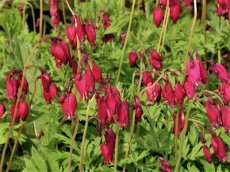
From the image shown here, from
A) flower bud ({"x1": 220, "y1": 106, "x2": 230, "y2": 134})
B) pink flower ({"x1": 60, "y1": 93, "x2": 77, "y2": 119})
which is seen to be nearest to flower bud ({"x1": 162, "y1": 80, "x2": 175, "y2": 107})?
flower bud ({"x1": 220, "y1": 106, "x2": 230, "y2": 134})

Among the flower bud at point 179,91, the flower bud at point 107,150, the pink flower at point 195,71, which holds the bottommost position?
the flower bud at point 107,150

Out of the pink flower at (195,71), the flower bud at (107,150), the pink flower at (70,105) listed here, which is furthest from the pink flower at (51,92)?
the pink flower at (195,71)

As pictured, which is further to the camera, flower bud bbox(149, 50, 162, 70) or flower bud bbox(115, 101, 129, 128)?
flower bud bbox(149, 50, 162, 70)

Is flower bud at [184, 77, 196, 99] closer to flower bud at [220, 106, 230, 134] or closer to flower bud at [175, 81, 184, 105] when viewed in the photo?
flower bud at [175, 81, 184, 105]

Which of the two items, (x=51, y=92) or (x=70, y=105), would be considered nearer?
(x=70, y=105)

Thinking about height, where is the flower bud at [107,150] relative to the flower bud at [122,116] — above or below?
below

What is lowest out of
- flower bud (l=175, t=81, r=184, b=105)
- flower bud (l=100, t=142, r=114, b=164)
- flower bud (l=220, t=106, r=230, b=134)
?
flower bud (l=100, t=142, r=114, b=164)

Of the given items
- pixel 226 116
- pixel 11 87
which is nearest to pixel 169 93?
pixel 226 116

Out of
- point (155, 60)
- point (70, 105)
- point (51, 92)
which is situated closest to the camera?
point (70, 105)

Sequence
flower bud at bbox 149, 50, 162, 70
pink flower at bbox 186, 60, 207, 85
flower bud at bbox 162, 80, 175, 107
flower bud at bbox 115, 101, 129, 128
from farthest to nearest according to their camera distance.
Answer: flower bud at bbox 149, 50, 162, 70, flower bud at bbox 162, 80, 175, 107, pink flower at bbox 186, 60, 207, 85, flower bud at bbox 115, 101, 129, 128

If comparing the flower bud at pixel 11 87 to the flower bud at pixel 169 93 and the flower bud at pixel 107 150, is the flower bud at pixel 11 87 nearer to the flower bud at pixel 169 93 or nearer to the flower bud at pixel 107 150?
the flower bud at pixel 107 150

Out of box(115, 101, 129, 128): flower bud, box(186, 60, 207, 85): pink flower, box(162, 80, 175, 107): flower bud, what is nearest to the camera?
box(115, 101, 129, 128): flower bud

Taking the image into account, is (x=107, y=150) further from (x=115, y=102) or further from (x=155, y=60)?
(x=155, y=60)

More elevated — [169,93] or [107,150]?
→ [169,93]
